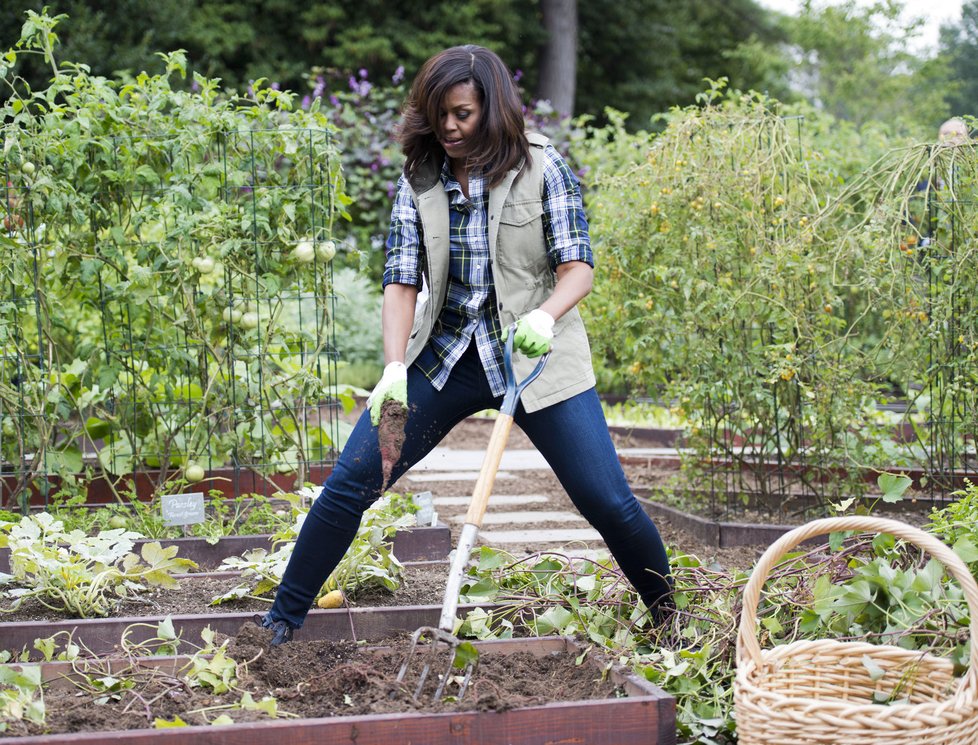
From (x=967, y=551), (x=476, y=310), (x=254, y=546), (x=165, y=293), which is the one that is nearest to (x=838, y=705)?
(x=967, y=551)

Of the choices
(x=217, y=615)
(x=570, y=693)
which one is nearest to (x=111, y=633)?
(x=217, y=615)

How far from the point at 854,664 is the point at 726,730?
0.34 m

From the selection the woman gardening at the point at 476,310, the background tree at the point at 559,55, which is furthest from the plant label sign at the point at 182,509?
the background tree at the point at 559,55

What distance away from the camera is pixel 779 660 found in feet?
7.08

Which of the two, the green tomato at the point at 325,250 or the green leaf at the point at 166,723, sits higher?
the green tomato at the point at 325,250

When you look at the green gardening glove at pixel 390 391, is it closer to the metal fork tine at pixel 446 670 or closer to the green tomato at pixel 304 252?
the metal fork tine at pixel 446 670

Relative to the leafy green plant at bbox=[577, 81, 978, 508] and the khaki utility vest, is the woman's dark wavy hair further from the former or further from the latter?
the leafy green plant at bbox=[577, 81, 978, 508]

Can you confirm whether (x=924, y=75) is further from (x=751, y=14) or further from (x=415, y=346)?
(x=415, y=346)

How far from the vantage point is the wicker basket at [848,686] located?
6.11 ft

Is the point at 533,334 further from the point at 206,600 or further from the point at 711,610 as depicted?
the point at 206,600

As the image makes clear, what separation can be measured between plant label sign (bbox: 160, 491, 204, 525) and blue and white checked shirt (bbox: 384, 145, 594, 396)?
1.51m

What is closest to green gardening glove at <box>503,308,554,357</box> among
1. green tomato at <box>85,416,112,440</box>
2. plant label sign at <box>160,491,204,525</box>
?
plant label sign at <box>160,491,204,525</box>

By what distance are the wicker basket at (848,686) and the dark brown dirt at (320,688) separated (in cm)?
34

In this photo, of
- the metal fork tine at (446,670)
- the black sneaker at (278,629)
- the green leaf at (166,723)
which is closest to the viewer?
the green leaf at (166,723)
